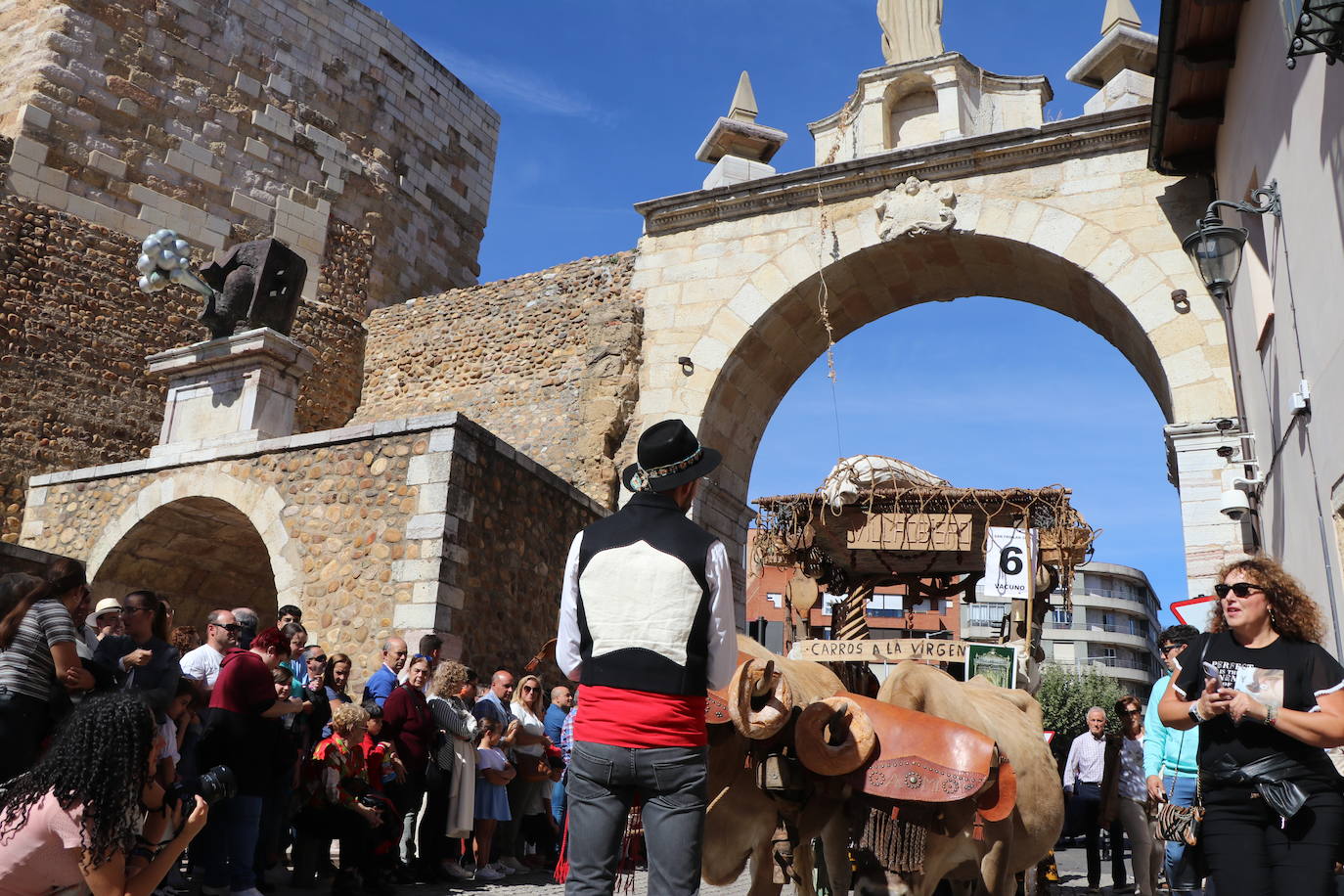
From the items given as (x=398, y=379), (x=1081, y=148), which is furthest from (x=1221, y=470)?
(x=398, y=379)

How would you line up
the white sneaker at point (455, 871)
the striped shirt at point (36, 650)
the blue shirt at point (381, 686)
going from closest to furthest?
1. the striped shirt at point (36, 650)
2. the white sneaker at point (455, 871)
3. the blue shirt at point (381, 686)

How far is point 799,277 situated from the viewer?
1193 centimetres

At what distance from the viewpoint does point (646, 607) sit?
2.76m

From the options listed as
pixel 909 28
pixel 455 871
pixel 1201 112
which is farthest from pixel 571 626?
pixel 909 28

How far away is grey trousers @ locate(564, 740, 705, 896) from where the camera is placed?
2636mm

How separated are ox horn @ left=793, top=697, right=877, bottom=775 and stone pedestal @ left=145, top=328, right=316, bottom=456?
28.3 ft

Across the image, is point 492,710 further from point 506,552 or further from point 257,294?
point 257,294

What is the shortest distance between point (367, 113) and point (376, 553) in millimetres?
10500

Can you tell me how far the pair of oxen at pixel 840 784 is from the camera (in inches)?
119

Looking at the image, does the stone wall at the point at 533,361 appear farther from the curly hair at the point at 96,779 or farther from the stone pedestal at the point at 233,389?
the curly hair at the point at 96,779

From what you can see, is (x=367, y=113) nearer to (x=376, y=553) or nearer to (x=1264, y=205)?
(x=376, y=553)

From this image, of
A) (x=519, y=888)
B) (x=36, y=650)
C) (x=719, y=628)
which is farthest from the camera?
(x=519, y=888)

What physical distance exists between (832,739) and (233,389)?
9.30 metres

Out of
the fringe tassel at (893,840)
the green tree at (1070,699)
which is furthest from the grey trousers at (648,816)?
the green tree at (1070,699)
